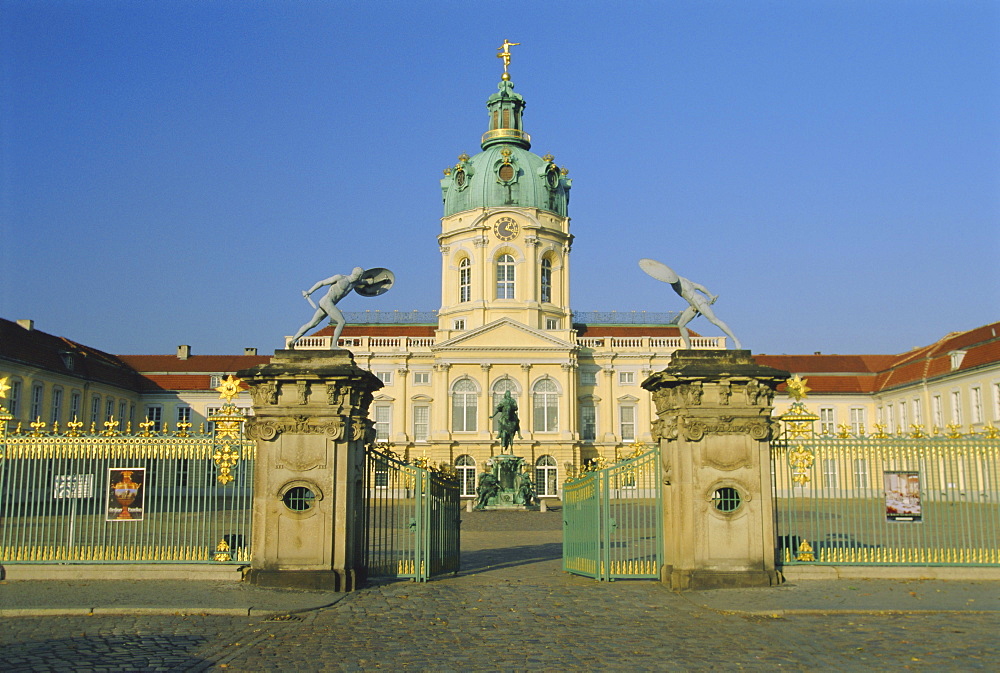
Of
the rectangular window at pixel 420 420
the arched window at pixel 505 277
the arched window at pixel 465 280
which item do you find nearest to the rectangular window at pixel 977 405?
the arched window at pixel 505 277

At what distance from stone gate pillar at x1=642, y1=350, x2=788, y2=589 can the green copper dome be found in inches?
2005

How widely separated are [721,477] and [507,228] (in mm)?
50239

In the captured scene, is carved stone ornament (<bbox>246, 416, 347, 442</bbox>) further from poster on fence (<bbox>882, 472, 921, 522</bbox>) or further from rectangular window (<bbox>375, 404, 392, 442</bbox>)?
rectangular window (<bbox>375, 404, 392, 442</bbox>)

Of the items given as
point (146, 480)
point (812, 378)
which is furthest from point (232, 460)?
point (812, 378)

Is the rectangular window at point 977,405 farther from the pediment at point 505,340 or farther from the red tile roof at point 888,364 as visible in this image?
the pediment at point 505,340

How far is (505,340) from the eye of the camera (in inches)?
2397

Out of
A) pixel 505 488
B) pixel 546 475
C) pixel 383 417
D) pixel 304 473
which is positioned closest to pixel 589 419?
pixel 546 475

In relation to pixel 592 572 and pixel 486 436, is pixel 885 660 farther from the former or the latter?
pixel 486 436

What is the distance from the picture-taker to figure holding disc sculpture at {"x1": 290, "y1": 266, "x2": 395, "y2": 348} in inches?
619

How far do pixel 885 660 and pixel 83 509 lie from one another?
1230 centimetres

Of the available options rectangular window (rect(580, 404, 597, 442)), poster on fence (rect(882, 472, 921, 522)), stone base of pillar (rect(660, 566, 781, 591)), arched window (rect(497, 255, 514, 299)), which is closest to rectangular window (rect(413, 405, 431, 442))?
arched window (rect(497, 255, 514, 299))

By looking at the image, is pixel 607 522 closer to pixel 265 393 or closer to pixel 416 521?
pixel 416 521

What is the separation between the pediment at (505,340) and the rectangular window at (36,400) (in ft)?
77.2

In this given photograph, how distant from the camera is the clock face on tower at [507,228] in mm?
63688
